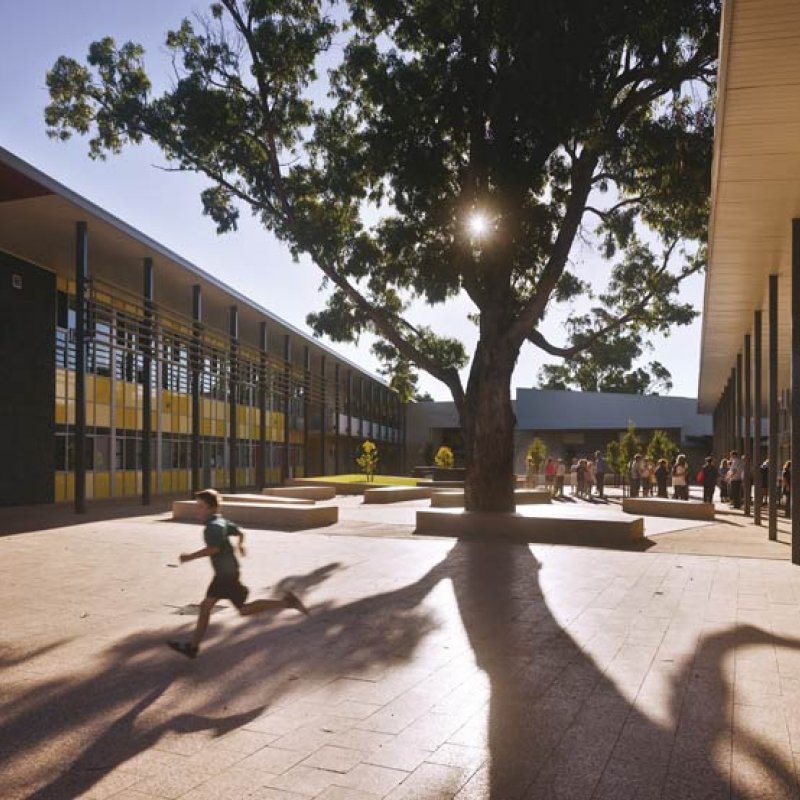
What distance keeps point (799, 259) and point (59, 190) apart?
587 inches

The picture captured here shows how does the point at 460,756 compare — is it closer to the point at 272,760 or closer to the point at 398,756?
the point at 398,756

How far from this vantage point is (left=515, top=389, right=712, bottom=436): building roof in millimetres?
60625

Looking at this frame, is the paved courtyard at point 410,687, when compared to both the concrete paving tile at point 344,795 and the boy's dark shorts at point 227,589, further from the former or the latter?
the boy's dark shorts at point 227,589

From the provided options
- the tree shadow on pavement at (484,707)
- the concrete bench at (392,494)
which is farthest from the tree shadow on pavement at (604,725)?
the concrete bench at (392,494)

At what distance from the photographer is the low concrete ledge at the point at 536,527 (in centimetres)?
1434

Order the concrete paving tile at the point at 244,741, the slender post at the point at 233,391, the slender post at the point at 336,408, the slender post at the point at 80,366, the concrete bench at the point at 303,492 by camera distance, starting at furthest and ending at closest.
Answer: the slender post at the point at 336,408
the slender post at the point at 233,391
the concrete bench at the point at 303,492
the slender post at the point at 80,366
the concrete paving tile at the point at 244,741

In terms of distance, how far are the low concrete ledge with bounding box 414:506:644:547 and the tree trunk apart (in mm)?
955

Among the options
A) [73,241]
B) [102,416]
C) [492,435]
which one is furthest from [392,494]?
[73,241]

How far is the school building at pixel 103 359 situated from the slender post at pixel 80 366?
0.03 meters

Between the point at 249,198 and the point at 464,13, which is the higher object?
the point at 464,13

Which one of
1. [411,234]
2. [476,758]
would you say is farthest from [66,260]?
[476,758]

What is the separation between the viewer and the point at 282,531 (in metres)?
16.6

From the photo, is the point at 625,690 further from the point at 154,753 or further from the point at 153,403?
the point at 153,403

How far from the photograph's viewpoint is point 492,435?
16.9 m
